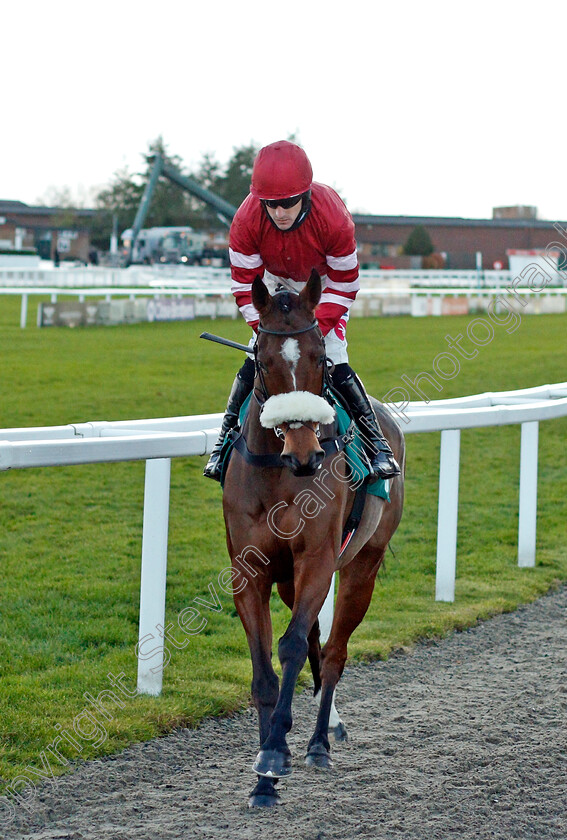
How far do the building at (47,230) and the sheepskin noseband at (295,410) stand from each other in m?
68.9

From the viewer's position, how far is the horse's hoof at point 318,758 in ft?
11.2

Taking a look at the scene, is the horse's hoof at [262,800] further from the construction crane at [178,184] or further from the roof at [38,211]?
the roof at [38,211]

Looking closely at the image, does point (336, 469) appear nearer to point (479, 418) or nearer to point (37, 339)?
point (479, 418)

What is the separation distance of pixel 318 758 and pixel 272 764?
488 mm

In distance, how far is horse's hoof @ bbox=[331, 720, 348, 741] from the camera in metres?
3.69

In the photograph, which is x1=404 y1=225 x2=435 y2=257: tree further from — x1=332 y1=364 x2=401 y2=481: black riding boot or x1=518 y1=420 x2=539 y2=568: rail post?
x1=332 y1=364 x2=401 y2=481: black riding boot

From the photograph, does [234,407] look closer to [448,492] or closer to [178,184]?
[448,492]

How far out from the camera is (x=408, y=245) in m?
70.1

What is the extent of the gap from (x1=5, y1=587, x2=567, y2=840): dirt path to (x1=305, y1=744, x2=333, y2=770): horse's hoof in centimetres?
4

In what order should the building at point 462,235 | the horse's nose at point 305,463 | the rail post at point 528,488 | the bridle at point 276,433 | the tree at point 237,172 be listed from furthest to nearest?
the building at point 462,235 → the tree at point 237,172 → the rail post at point 528,488 → the bridle at point 276,433 → the horse's nose at point 305,463

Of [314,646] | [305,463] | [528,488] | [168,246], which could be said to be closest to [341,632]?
[314,646]

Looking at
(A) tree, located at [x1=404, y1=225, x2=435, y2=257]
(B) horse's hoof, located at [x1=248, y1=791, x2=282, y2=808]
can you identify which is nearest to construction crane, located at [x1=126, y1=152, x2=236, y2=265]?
(A) tree, located at [x1=404, y1=225, x2=435, y2=257]

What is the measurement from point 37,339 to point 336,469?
16175 millimetres

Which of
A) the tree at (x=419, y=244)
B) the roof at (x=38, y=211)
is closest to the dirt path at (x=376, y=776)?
the tree at (x=419, y=244)
